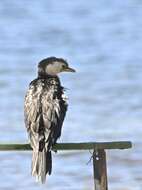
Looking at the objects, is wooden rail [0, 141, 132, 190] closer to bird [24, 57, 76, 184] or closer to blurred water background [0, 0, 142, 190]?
bird [24, 57, 76, 184]

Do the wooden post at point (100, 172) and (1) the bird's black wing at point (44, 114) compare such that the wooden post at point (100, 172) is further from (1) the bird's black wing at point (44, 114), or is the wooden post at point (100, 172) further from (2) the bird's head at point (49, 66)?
(2) the bird's head at point (49, 66)

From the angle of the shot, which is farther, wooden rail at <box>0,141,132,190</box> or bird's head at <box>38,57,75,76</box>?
bird's head at <box>38,57,75,76</box>

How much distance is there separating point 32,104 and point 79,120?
7320mm

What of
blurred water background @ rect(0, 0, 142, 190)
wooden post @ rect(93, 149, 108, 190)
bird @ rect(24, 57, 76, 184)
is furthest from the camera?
blurred water background @ rect(0, 0, 142, 190)

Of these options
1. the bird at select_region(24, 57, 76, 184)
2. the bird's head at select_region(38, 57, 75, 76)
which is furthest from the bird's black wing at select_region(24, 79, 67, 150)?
the bird's head at select_region(38, 57, 75, 76)

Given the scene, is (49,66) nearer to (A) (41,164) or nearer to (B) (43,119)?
(B) (43,119)

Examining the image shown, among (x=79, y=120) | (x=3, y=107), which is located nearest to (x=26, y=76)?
(x=3, y=107)

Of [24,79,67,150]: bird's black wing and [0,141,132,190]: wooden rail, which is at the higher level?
[24,79,67,150]: bird's black wing

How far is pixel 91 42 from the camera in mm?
24688

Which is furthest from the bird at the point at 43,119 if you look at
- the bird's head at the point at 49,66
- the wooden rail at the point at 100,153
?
the wooden rail at the point at 100,153

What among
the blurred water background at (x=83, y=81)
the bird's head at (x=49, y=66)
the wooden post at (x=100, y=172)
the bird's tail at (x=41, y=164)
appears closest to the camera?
the wooden post at (x=100, y=172)

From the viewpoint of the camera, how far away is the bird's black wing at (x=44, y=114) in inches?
344

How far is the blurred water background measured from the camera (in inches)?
522

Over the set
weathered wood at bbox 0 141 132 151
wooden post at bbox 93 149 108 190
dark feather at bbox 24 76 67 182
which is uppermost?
dark feather at bbox 24 76 67 182
